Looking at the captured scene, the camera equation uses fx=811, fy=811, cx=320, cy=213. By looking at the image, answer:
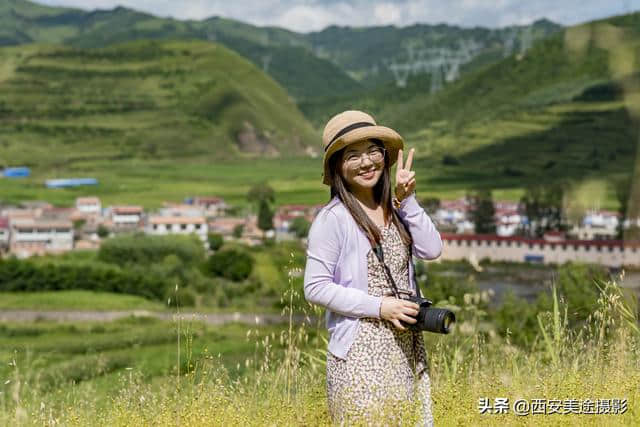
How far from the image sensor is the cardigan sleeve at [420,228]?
3203mm

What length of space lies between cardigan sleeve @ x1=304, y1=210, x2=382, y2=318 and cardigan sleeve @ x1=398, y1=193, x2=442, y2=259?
0.92 ft

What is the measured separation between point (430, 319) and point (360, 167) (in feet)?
2.19

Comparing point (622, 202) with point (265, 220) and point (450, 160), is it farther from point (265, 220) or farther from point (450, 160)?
point (450, 160)

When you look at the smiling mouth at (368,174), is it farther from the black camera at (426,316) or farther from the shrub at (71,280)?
the shrub at (71,280)

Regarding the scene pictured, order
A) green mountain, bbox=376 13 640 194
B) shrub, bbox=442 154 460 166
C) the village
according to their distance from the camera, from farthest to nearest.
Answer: shrub, bbox=442 154 460 166 → green mountain, bbox=376 13 640 194 → the village

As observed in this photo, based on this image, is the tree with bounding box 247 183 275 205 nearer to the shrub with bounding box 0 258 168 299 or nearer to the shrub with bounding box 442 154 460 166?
the shrub with bounding box 442 154 460 166

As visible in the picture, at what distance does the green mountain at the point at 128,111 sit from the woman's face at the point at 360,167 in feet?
459

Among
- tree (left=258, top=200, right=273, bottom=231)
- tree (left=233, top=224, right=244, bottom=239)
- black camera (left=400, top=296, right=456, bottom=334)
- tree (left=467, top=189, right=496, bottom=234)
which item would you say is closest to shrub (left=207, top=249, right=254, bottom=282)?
tree (left=233, top=224, right=244, bottom=239)

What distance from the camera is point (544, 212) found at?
269ft

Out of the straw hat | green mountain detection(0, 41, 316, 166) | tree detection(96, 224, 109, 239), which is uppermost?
green mountain detection(0, 41, 316, 166)

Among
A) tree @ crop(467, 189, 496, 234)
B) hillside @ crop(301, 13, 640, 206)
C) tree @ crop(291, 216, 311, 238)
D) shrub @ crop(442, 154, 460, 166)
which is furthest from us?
shrub @ crop(442, 154, 460, 166)

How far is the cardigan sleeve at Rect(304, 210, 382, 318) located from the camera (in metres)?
3.04

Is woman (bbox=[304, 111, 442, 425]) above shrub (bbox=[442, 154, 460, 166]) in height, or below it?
below

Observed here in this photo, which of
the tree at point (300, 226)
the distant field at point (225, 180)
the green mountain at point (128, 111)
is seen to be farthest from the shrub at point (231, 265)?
the green mountain at point (128, 111)
